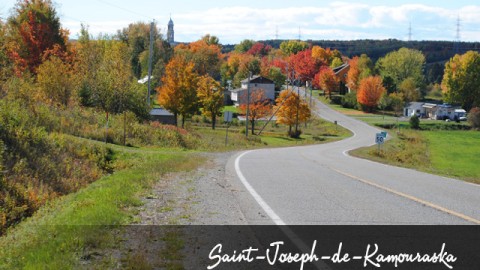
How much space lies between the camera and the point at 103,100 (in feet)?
125

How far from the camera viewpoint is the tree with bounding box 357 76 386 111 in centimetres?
10794

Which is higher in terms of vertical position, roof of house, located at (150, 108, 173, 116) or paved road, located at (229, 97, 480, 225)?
paved road, located at (229, 97, 480, 225)

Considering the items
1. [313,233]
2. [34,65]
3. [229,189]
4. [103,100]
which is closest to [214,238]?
[313,233]

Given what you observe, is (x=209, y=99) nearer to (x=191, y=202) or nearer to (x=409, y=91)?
(x=191, y=202)

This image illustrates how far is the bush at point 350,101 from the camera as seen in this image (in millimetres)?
118019

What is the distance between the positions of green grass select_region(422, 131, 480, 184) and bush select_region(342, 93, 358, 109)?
97.9ft

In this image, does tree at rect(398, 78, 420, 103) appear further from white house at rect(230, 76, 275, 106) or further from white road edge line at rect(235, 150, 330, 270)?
white road edge line at rect(235, 150, 330, 270)

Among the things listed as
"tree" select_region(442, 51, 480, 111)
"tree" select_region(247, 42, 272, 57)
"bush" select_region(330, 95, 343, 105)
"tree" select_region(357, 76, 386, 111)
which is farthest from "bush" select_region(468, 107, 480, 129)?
"tree" select_region(247, 42, 272, 57)

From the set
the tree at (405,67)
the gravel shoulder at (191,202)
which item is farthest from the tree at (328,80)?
the gravel shoulder at (191,202)

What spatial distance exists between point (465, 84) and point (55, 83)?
3802 inches

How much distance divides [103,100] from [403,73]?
11460cm

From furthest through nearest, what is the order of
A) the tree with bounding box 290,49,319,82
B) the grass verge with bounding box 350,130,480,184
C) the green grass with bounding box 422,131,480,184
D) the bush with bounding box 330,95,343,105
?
the tree with bounding box 290,49,319,82 < the bush with bounding box 330,95,343,105 < the green grass with bounding box 422,131,480,184 < the grass verge with bounding box 350,130,480,184

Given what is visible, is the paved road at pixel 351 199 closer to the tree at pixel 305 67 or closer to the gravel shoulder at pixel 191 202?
the gravel shoulder at pixel 191 202

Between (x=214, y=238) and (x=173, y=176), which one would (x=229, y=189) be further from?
(x=214, y=238)
